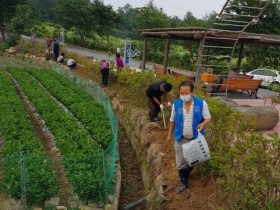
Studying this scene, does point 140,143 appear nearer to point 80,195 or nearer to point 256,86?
point 80,195

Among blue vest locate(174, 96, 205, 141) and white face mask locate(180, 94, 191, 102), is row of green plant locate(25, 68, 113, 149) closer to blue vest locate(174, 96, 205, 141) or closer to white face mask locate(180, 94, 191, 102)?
blue vest locate(174, 96, 205, 141)

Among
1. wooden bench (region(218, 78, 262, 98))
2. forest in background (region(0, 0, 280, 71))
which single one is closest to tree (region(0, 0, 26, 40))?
forest in background (region(0, 0, 280, 71))

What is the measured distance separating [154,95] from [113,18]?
98.8 ft

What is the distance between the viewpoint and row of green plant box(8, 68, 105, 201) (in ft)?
20.8

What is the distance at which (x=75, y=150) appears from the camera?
784cm

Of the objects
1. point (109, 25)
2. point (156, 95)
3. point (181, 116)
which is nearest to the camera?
point (181, 116)

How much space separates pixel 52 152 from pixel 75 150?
3.74ft

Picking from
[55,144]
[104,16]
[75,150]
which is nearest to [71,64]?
[55,144]

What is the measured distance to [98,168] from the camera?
6758 millimetres

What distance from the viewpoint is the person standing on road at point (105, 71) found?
15109mm

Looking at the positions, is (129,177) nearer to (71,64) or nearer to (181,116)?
(181,116)

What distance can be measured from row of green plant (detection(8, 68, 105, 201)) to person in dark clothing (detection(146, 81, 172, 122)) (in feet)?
5.68

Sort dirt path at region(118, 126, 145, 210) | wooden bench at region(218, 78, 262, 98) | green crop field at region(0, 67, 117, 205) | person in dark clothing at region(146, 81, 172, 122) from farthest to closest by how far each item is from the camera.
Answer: wooden bench at region(218, 78, 262, 98) < person in dark clothing at region(146, 81, 172, 122) < dirt path at region(118, 126, 145, 210) < green crop field at region(0, 67, 117, 205)

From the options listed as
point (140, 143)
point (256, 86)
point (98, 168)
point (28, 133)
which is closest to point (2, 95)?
point (28, 133)
